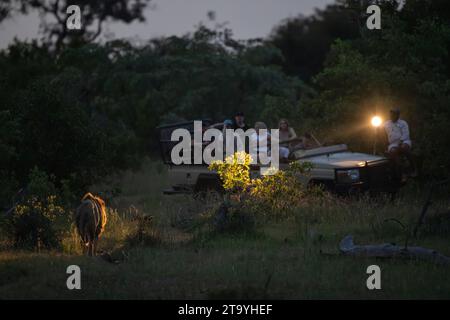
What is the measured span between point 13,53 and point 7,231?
19.8 m

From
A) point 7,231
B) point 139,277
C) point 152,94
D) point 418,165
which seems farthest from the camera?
point 152,94

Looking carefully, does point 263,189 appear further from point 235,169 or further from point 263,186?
point 235,169

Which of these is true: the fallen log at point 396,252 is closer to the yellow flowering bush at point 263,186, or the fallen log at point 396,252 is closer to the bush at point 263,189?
the bush at point 263,189

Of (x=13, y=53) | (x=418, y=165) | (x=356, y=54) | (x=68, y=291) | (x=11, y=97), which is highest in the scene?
(x=13, y=53)

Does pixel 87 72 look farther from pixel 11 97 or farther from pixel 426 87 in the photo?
pixel 426 87

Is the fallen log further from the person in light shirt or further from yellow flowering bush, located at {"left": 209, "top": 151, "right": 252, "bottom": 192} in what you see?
the person in light shirt

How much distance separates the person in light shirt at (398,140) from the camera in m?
14.1

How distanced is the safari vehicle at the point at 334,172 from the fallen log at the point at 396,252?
3.85m

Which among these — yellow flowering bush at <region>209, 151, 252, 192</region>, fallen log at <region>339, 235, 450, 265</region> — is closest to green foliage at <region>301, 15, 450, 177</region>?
yellow flowering bush at <region>209, 151, 252, 192</region>

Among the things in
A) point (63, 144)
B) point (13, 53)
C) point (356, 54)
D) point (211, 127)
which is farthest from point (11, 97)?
point (13, 53)

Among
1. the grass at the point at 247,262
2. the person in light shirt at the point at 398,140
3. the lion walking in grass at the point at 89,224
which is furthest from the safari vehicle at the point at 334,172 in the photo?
the lion walking in grass at the point at 89,224

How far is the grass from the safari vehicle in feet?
1.32

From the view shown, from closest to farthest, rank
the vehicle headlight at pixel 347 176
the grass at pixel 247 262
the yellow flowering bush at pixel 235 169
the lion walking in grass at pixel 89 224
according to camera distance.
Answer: the grass at pixel 247 262 < the lion walking in grass at pixel 89 224 < the yellow flowering bush at pixel 235 169 < the vehicle headlight at pixel 347 176

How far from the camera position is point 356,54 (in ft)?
63.4
